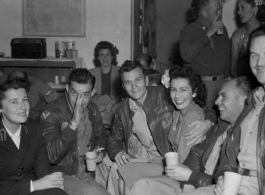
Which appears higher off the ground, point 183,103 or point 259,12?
point 259,12

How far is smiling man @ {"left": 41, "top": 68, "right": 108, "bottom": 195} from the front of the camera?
289cm

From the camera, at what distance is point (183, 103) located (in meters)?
2.91

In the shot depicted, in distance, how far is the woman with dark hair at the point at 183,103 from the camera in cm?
282

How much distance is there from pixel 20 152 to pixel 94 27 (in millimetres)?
3843

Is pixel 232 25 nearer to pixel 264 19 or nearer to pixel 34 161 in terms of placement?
pixel 264 19

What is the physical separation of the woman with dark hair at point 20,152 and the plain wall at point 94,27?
3567 mm

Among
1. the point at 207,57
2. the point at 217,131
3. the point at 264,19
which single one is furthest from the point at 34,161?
the point at 264,19

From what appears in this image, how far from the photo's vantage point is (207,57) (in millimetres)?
3787

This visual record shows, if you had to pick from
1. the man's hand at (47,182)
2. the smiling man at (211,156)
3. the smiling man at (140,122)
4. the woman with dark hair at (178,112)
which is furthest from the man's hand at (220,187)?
the man's hand at (47,182)

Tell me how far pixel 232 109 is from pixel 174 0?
336 cm

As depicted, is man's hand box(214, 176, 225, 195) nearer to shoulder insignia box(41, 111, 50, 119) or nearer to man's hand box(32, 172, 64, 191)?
man's hand box(32, 172, 64, 191)

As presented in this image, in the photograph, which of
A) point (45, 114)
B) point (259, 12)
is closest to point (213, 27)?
point (259, 12)

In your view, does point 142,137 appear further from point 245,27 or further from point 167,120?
point 245,27

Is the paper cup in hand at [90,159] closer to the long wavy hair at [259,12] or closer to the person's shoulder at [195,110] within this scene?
the person's shoulder at [195,110]
